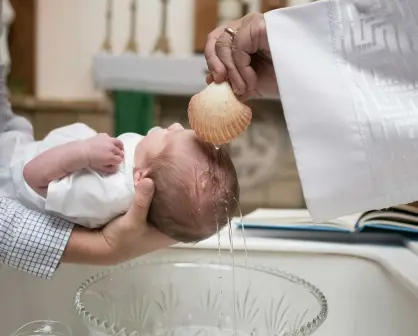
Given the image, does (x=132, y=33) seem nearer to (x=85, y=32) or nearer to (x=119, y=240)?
(x=85, y=32)

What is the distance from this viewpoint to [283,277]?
2.35 ft

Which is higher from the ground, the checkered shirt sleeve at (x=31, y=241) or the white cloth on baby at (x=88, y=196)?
the white cloth on baby at (x=88, y=196)

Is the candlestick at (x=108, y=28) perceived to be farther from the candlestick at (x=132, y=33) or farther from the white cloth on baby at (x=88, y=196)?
the white cloth on baby at (x=88, y=196)

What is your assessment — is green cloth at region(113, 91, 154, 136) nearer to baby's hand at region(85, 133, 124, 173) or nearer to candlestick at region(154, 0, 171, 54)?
candlestick at region(154, 0, 171, 54)

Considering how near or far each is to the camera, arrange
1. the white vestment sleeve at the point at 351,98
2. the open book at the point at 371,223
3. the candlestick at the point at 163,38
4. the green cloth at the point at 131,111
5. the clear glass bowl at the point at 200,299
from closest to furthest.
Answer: the white vestment sleeve at the point at 351,98 < the clear glass bowl at the point at 200,299 < the open book at the point at 371,223 < the green cloth at the point at 131,111 < the candlestick at the point at 163,38

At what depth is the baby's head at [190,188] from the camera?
61 cm

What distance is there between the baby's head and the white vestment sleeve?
0.29ft

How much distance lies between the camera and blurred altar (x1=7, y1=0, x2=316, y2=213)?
185 cm

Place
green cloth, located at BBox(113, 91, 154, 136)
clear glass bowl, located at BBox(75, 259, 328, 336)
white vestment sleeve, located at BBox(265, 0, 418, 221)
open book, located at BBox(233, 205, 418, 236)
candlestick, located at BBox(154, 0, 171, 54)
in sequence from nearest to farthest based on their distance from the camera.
Result: 1. white vestment sleeve, located at BBox(265, 0, 418, 221)
2. clear glass bowl, located at BBox(75, 259, 328, 336)
3. open book, located at BBox(233, 205, 418, 236)
4. green cloth, located at BBox(113, 91, 154, 136)
5. candlestick, located at BBox(154, 0, 171, 54)

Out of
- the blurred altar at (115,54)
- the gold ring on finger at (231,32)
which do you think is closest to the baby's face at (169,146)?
the gold ring on finger at (231,32)

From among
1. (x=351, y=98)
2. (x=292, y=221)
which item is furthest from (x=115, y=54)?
(x=351, y=98)

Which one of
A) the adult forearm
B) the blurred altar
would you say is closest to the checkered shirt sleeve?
the adult forearm

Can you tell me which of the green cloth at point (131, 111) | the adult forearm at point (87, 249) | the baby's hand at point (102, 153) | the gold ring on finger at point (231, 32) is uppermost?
the gold ring on finger at point (231, 32)

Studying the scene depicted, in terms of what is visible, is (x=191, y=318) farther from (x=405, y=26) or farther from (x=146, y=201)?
(x=405, y=26)
